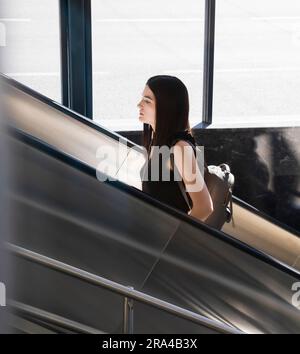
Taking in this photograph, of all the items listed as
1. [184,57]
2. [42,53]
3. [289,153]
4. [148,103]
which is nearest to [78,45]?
[42,53]

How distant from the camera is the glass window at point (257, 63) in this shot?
561 cm

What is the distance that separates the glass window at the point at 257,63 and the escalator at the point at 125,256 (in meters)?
2.57

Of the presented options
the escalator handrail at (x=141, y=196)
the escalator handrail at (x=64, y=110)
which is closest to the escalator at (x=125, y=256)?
the escalator handrail at (x=141, y=196)

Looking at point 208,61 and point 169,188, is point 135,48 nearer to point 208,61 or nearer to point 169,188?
point 208,61

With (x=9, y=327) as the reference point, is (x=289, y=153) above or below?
below

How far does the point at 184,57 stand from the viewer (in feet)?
18.4

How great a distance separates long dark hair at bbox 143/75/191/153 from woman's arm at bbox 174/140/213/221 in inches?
3.1

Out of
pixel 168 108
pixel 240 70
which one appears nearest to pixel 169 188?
pixel 168 108

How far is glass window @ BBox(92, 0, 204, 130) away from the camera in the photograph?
540 centimetres

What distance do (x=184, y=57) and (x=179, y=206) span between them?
2.67m

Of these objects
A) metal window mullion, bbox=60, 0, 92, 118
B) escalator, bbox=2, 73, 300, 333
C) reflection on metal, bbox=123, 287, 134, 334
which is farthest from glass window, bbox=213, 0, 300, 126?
reflection on metal, bbox=123, 287, 134, 334

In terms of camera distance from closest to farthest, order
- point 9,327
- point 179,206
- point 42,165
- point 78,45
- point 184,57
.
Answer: point 9,327 → point 42,165 → point 179,206 → point 78,45 → point 184,57

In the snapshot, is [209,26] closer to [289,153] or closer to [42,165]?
[289,153]

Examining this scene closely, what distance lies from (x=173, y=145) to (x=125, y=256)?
60cm
